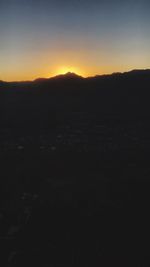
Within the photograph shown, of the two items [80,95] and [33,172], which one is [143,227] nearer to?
[33,172]

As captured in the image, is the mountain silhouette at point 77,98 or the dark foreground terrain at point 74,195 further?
the mountain silhouette at point 77,98

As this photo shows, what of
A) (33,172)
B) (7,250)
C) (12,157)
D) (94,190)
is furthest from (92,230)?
(12,157)

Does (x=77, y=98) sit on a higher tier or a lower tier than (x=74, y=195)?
lower

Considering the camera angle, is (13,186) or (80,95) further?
(80,95)

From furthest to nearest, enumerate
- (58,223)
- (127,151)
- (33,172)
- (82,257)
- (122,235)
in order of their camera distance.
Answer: (127,151), (33,172), (58,223), (122,235), (82,257)

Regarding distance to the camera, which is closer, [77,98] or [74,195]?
[74,195]

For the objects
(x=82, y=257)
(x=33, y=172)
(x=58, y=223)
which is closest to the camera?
(x=82, y=257)

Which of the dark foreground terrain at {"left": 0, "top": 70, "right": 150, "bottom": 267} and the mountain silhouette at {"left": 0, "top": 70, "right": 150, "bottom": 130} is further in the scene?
the mountain silhouette at {"left": 0, "top": 70, "right": 150, "bottom": 130}
